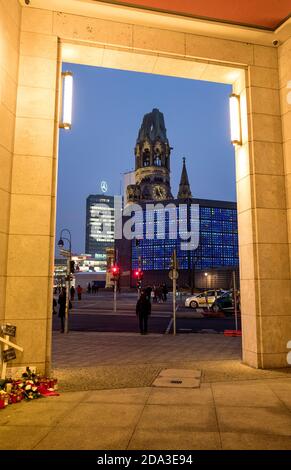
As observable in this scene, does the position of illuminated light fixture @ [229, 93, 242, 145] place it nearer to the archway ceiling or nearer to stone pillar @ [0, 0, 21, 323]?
the archway ceiling

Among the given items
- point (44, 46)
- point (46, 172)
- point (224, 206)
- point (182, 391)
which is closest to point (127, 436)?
point (182, 391)

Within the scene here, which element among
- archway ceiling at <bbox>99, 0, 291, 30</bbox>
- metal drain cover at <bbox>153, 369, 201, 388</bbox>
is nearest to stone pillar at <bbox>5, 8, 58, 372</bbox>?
archway ceiling at <bbox>99, 0, 291, 30</bbox>

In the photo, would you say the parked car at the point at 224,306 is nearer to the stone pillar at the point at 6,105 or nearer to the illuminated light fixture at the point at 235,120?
the illuminated light fixture at the point at 235,120

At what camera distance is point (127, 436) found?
172 inches

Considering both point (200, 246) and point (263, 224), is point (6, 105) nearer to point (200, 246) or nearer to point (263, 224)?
point (263, 224)

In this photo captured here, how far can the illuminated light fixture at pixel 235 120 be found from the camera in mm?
9047

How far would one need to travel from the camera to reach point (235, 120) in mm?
9102

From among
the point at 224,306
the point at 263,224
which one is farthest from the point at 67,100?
the point at 224,306

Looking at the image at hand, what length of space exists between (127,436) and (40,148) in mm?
5635

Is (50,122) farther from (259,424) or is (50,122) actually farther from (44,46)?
(259,424)

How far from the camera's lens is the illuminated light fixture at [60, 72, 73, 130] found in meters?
8.03

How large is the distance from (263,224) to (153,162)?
115822 millimetres

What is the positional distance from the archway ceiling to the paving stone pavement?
780 cm

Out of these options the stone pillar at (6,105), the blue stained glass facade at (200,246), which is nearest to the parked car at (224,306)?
the stone pillar at (6,105)
